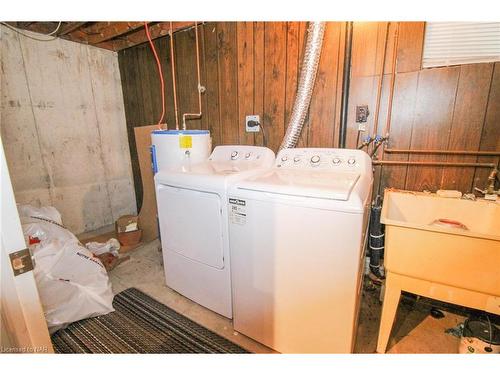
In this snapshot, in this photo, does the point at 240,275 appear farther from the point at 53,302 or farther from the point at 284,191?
the point at 53,302

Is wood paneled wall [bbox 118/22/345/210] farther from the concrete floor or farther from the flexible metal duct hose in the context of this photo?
the concrete floor

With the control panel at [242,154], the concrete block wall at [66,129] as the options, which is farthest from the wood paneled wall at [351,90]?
the concrete block wall at [66,129]

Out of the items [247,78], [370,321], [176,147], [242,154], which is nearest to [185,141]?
[176,147]

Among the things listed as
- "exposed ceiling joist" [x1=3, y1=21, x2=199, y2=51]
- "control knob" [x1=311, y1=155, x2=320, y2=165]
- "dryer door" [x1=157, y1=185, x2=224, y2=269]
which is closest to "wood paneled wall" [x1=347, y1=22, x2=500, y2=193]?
"control knob" [x1=311, y1=155, x2=320, y2=165]

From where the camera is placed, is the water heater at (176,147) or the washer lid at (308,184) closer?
the washer lid at (308,184)

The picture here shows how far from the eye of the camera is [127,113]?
10.2ft

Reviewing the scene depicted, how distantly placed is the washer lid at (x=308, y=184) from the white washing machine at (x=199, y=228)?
20 cm

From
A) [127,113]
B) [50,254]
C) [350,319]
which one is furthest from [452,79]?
[127,113]

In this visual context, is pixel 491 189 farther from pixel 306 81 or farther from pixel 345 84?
pixel 306 81

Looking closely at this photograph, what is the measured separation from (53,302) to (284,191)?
1.53 metres

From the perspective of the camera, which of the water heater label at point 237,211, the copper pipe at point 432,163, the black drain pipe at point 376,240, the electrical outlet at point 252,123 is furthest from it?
the electrical outlet at point 252,123

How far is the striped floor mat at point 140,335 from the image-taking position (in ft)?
4.58

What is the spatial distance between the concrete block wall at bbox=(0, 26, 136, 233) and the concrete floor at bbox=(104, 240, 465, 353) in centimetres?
129

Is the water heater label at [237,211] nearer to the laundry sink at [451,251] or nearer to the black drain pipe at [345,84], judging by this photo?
the laundry sink at [451,251]
